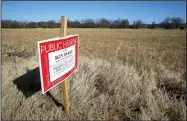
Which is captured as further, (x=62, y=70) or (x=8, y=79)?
(x=8, y=79)

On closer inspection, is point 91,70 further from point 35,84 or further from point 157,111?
point 157,111

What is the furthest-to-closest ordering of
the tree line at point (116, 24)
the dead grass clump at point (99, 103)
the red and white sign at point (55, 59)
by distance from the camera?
the tree line at point (116, 24) < the dead grass clump at point (99, 103) < the red and white sign at point (55, 59)

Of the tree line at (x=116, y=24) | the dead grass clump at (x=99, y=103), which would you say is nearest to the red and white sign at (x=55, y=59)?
the dead grass clump at (x=99, y=103)

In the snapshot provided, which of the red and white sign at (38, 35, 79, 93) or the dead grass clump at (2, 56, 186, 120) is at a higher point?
the red and white sign at (38, 35, 79, 93)

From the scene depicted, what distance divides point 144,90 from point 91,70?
1.50m

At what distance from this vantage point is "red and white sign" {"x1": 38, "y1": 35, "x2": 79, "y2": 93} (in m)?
2.22

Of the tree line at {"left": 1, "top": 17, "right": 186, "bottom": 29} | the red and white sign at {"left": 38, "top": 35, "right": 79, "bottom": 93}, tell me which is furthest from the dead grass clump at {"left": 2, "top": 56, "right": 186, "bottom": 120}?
the tree line at {"left": 1, "top": 17, "right": 186, "bottom": 29}

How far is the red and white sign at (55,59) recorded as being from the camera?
2.22 m

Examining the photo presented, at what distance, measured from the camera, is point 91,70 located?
4.54m

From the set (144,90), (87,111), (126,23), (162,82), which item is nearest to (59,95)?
(87,111)

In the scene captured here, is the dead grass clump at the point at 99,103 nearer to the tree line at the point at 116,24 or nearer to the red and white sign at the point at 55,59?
the red and white sign at the point at 55,59

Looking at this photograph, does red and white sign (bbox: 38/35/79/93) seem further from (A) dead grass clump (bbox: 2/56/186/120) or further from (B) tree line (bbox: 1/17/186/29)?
(B) tree line (bbox: 1/17/186/29)

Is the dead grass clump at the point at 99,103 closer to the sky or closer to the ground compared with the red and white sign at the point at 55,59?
closer to the ground

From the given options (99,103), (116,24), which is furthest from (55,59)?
(116,24)
